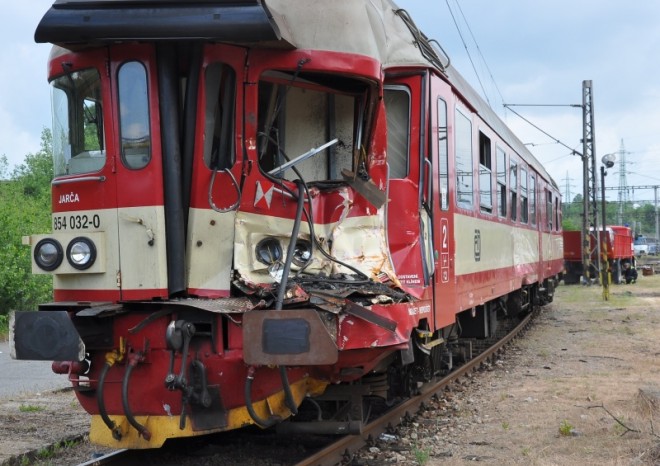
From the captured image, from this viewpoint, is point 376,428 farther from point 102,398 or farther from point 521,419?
point 102,398

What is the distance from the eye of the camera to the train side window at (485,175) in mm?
9164

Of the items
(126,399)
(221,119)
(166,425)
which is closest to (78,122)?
(221,119)

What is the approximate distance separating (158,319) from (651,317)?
54.8 ft

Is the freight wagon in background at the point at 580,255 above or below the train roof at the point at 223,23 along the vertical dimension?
below

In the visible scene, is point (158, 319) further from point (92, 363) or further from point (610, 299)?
point (610, 299)

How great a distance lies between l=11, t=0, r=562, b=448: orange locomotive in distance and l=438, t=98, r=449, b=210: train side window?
1.27 m

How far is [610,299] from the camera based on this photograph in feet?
84.9

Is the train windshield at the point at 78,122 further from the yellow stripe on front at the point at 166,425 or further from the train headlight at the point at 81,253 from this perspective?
the yellow stripe on front at the point at 166,425

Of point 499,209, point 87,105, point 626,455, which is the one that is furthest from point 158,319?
point 499,209

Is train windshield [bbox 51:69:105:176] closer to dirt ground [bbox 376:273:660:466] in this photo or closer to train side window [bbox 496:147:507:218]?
dirt ground [bbox 376:273:660:466]

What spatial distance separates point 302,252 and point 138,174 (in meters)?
1.23

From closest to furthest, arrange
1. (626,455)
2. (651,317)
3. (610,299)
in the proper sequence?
(626,455) < (651,317) < (610,299)

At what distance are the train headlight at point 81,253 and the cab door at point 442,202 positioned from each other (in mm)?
2865

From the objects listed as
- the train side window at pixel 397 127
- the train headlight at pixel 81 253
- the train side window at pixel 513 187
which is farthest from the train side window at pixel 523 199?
the train headlight at pixel 81 253
